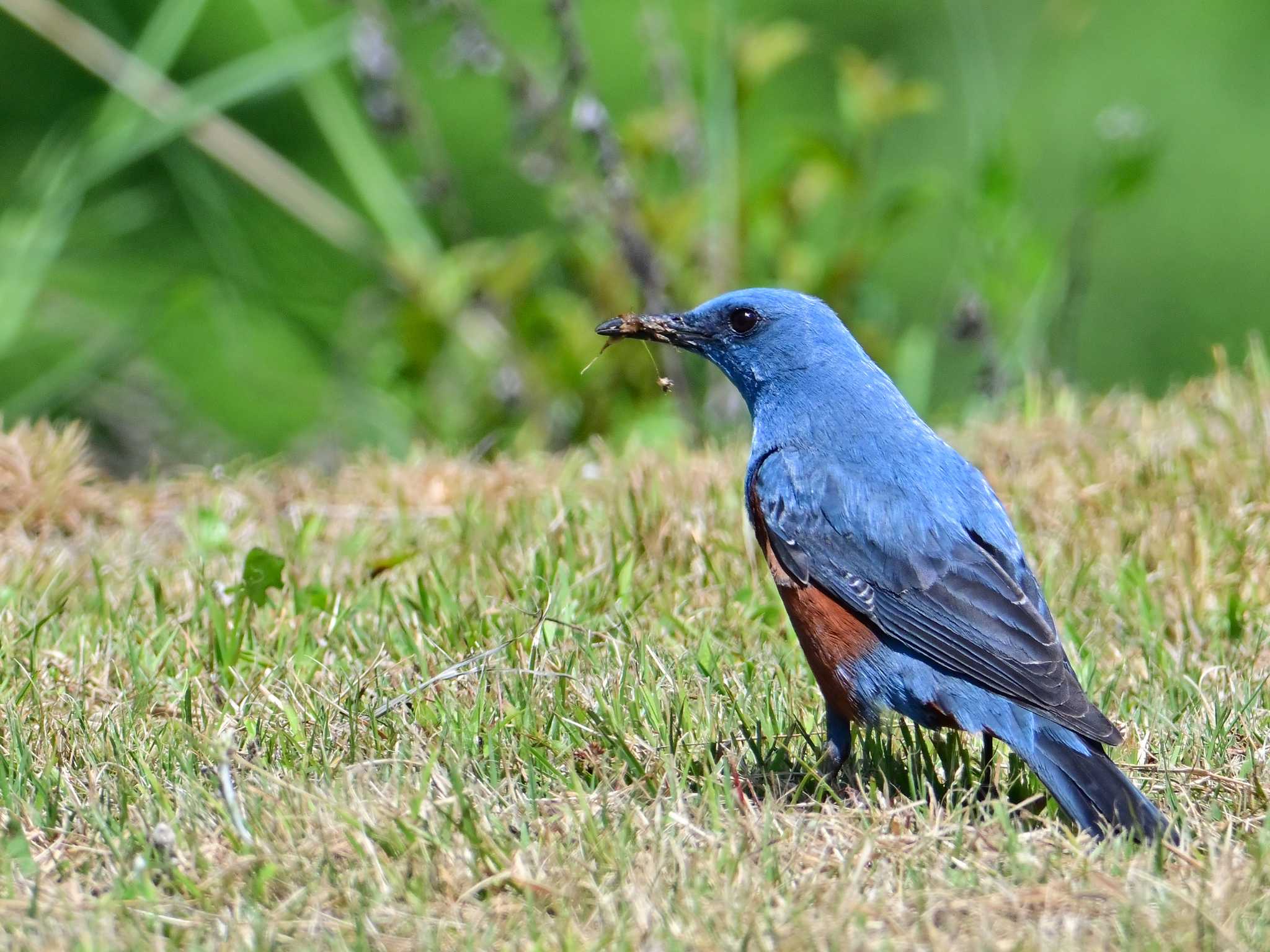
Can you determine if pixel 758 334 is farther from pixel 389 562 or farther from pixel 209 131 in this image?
pixel 209 131

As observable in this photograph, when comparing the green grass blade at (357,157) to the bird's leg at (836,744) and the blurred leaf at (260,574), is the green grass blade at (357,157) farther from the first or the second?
the bird's leg at (836,744)

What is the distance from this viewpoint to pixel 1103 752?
3.09 m

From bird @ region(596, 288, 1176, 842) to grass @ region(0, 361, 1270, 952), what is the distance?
4.9 inches

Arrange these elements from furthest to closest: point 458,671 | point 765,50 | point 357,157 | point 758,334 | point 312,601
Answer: point 357,157
point 765,50
point 312,601
point 758,334
point 458,671

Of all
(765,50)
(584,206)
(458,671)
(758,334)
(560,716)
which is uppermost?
(765,50)

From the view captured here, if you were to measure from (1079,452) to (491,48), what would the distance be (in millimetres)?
2691

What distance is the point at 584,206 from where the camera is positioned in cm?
634

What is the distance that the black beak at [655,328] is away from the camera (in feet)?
13.6

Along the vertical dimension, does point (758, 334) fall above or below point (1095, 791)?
above

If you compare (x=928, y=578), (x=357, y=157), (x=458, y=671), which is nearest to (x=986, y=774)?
(x=928, y=578)

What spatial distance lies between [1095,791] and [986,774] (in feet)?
1.18

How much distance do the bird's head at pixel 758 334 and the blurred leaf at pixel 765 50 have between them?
2451mm

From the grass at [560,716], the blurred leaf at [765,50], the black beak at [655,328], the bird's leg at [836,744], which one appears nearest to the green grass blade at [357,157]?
the blurred leaf at [765,50]

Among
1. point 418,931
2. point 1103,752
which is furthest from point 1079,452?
point 418,931
